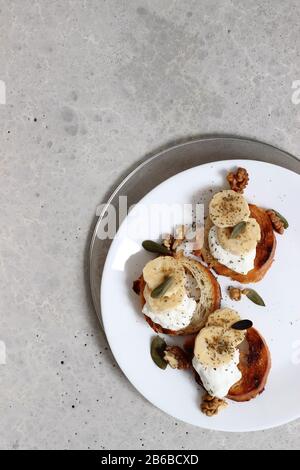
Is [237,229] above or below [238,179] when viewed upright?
below

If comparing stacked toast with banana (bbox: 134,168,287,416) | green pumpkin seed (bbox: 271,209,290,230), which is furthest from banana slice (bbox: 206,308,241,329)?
green pumpkin seed (bbox: 271,209,290,230)

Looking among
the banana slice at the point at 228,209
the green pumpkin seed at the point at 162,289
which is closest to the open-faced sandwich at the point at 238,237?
the banana slice at the point at 228,209

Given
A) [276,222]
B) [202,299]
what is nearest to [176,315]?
[202,299]

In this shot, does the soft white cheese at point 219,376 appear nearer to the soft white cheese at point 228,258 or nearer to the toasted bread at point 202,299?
the toasted bread at point 202,299

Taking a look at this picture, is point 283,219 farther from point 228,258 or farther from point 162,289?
point 162,289

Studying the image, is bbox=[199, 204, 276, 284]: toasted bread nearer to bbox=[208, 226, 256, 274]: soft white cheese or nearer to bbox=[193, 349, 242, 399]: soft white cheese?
bbox=[208, 226, 256, 274]: soft white cheese

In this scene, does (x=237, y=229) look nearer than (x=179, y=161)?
Yes

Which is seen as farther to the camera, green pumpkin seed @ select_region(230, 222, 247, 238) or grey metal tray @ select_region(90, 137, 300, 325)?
grey metal tray @ select_region(90, 137, 300, 325)
